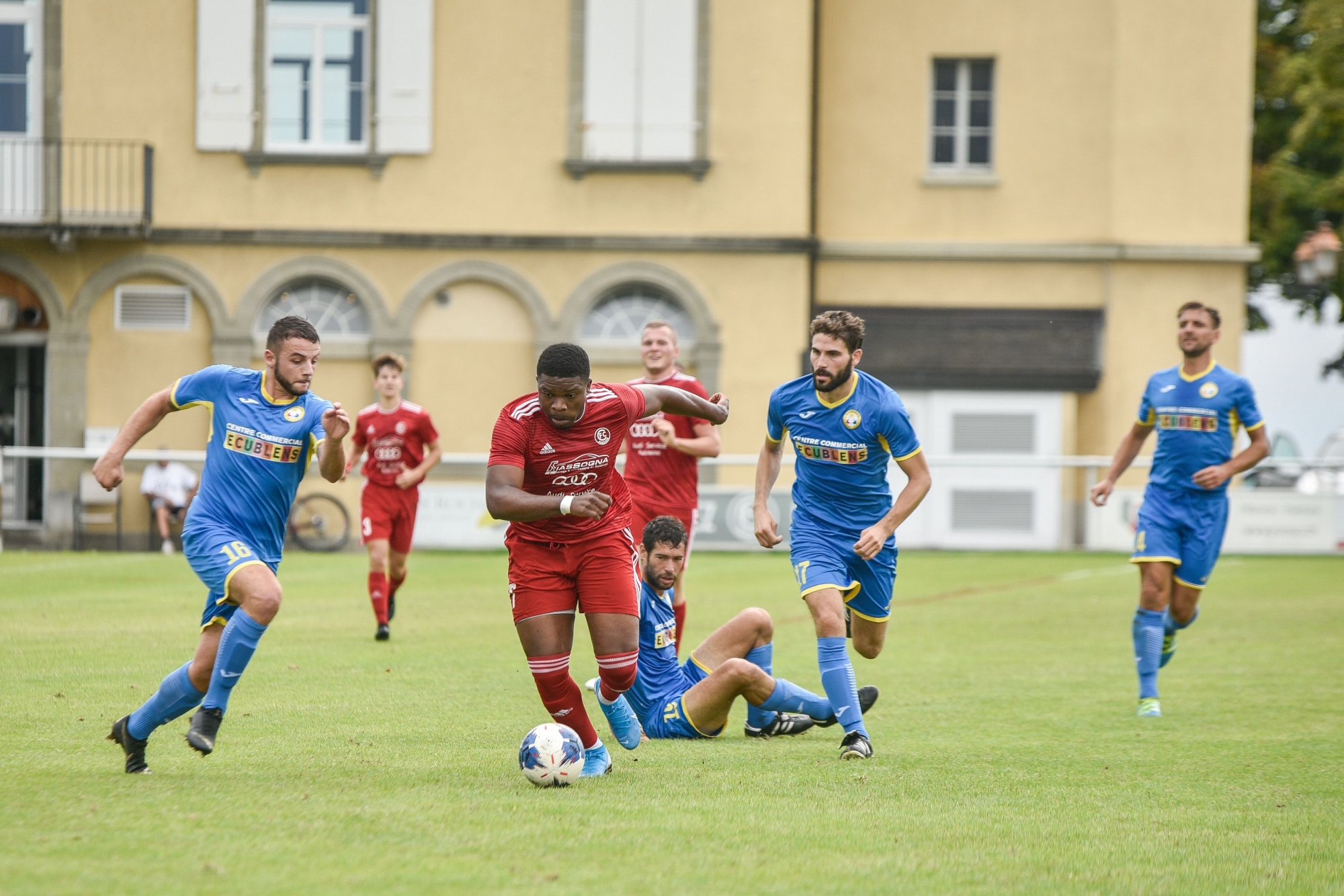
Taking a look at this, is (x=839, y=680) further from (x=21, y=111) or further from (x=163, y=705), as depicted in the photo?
(x=21, y=111)

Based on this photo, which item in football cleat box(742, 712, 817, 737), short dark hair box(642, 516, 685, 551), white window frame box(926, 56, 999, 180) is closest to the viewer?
short dark hair box(642, 516, 685, 551)

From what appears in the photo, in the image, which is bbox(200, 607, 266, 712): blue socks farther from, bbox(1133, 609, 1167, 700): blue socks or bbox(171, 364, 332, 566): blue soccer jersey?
bbox(1133, 609, 1167, 700): blue socks

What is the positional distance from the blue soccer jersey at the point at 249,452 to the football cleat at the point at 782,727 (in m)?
2.74

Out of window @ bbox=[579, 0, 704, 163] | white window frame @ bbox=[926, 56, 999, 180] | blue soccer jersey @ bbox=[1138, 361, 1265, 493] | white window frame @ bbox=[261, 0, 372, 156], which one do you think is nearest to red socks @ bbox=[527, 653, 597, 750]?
blue soccer jersey @ bbox=[1138, 361, 1265, 493]

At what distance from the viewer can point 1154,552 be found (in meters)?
10.4

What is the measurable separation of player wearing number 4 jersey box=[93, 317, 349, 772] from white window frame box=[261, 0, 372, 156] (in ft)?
69.7

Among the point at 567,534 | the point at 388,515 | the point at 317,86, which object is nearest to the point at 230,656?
the point at 567,534

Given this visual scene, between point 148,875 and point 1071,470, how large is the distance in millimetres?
25427

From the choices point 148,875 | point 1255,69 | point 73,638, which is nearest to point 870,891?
point 148,875

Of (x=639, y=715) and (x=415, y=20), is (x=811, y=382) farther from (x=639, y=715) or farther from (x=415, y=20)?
(x=415, y=20)

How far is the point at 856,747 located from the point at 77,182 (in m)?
23.6

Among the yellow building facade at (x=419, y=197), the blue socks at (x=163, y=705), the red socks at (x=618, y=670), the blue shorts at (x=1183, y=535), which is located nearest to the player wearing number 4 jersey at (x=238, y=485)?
the blue socks at (x=163, y=705)

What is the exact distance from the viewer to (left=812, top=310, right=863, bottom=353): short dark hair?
8016 mm

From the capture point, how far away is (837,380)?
26.5 ft
